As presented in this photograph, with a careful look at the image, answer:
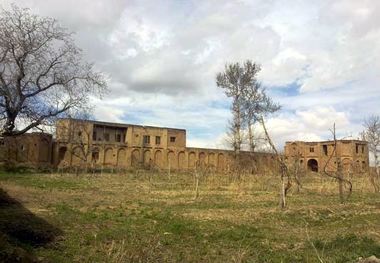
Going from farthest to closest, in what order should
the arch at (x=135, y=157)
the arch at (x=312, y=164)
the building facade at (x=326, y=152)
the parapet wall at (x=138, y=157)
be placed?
the arch at (x=312, y=164) < the building facade at (x=326, y=152) < the arch at (x=135, y=157) < the parapet wall at (x=138, y=157)

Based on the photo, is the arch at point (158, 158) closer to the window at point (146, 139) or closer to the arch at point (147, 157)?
the arch at point (147, 157)

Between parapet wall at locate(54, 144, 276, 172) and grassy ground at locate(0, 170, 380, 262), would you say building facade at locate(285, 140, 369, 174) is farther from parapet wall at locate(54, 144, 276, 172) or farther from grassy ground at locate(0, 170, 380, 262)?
grassy ground at locate(0, 170, 380, 262)

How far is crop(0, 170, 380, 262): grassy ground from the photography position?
8.86 metres

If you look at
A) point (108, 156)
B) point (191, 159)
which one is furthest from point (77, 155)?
point (191, 159)

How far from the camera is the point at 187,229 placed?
12008mm

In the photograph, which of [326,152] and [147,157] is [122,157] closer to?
[147,157]

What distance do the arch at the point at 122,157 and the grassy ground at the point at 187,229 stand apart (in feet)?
135

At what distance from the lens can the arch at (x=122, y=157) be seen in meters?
61.2

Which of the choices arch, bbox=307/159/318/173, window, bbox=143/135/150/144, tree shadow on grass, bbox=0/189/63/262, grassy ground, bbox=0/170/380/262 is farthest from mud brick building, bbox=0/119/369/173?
→ tree shadow on grass, bbox=0/189/63/262

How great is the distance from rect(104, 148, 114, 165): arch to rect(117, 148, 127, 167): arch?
974mm

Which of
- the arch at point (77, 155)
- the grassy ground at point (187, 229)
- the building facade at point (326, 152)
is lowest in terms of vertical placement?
the grassy ground at point (187, 229)

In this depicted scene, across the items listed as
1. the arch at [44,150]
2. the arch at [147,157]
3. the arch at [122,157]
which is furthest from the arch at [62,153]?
the arch at [147,157]

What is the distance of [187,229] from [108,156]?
49.9m

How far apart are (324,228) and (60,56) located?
2371 centimetres
